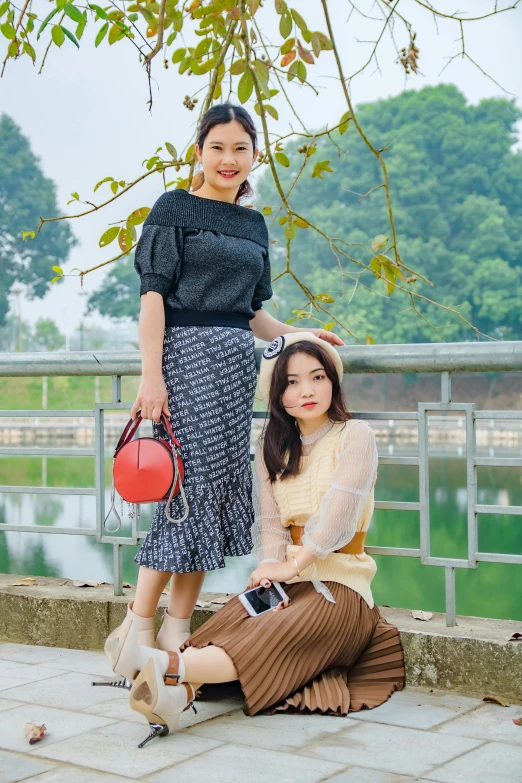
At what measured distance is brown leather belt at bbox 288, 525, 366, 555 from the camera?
267 cm

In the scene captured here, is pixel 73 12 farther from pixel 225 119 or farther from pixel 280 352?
pixel 280 352

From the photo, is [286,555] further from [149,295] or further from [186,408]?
[149,295]

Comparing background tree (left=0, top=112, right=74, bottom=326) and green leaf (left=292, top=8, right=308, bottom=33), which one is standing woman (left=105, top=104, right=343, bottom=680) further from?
background tree (left=0, top=112, right=74, bottom=326)

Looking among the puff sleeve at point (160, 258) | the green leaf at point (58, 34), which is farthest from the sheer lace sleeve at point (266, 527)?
the green leaf at point (58, 34)

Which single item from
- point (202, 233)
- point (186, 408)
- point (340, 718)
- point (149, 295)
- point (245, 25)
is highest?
point (245, 25)

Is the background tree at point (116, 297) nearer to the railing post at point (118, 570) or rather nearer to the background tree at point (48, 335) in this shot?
the background tree at point (48, 335)

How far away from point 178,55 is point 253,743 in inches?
97.5

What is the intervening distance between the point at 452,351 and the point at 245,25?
129cm

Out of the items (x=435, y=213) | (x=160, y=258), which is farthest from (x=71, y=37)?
(x=435, y=213)

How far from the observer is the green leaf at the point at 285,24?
3165 mm

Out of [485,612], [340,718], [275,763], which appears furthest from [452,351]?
[485,612]

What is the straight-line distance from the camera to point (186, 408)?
263 cm

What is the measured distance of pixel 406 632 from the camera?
2.74m

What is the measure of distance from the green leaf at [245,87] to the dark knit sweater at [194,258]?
1.61 ft
